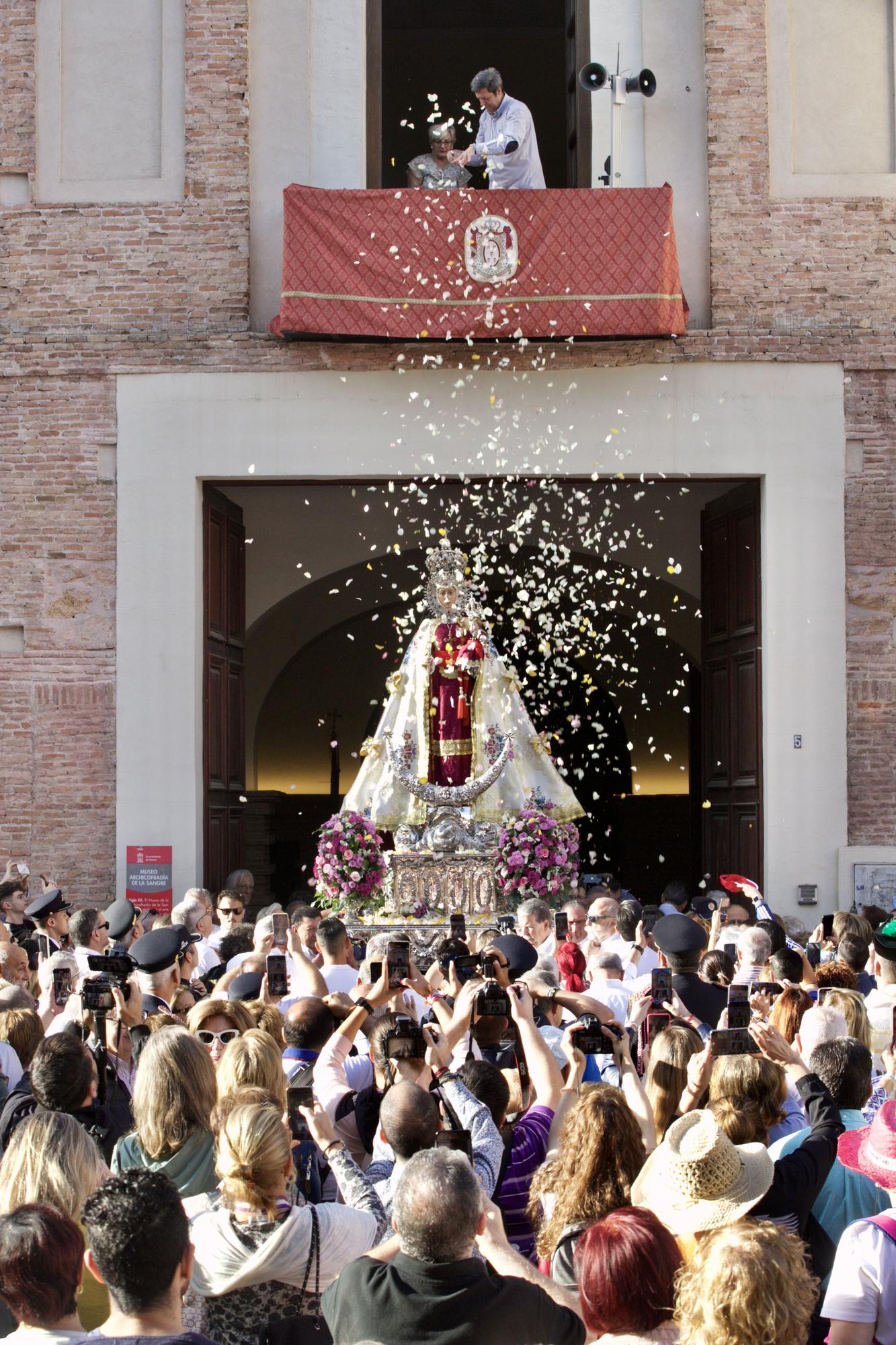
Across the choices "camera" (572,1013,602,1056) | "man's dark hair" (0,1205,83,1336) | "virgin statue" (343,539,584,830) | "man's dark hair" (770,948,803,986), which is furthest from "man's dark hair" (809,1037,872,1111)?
"virgin statue" (343,539,584,830)

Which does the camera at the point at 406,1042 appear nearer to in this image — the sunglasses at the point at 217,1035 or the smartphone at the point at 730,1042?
the smartphone at the point at 730,1042

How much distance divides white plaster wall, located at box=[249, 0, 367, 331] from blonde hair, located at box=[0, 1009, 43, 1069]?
30.2 feet

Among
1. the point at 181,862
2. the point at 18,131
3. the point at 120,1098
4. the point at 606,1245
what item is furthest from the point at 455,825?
the point at 606,1245

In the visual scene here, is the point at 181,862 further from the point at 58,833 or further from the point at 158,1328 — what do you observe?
the point at 158,1328

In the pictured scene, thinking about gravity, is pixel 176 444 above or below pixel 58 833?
above

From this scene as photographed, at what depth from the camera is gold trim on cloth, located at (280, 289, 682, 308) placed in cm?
1264

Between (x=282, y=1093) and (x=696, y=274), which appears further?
(x=696, y=274)

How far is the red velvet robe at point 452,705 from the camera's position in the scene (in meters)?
13.0

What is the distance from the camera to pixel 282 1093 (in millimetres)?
4051

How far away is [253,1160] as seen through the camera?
3352 mm

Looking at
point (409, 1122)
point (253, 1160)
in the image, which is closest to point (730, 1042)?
point (409, 1122)

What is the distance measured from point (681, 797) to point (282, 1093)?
1575cm

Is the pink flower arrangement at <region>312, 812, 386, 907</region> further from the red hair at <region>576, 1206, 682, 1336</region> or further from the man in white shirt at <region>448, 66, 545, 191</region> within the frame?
the red hair at <region>576, 1206, 682, 1336</region>

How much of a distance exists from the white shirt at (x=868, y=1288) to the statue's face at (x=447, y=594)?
10178 mm
